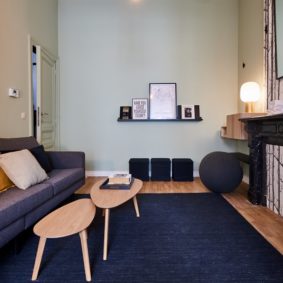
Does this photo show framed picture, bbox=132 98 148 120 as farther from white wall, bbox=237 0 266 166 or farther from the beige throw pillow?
the beige throw pillow

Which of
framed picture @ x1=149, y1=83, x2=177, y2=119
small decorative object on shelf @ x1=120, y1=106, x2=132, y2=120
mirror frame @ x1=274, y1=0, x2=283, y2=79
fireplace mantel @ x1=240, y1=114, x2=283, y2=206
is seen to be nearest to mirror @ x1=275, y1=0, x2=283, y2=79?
mirror frame @ x1=274, y1=0, x2=283, y2=79

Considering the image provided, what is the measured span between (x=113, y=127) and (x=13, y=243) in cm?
289

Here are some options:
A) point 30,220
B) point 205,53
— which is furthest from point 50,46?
point 30,220

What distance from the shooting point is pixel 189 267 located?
61.4 inches

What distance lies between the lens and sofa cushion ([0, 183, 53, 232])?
155 centimetres

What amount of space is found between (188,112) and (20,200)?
330 cm

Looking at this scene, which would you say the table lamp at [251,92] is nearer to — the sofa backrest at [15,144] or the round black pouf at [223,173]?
the round black pouf at [223,173]

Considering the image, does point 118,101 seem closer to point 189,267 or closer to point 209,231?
point 209,231

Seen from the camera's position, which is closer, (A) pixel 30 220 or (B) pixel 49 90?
(A) pixel 30 220

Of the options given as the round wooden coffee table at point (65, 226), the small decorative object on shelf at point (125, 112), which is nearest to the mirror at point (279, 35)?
the small decorative object on shelf at point (125, 112)

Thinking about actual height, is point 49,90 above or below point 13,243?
above

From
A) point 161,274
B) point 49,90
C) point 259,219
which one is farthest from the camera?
point 49,90

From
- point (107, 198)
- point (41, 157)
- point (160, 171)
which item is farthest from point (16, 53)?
point (160, 171)

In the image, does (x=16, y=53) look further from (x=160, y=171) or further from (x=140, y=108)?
(x=160, y=171)
